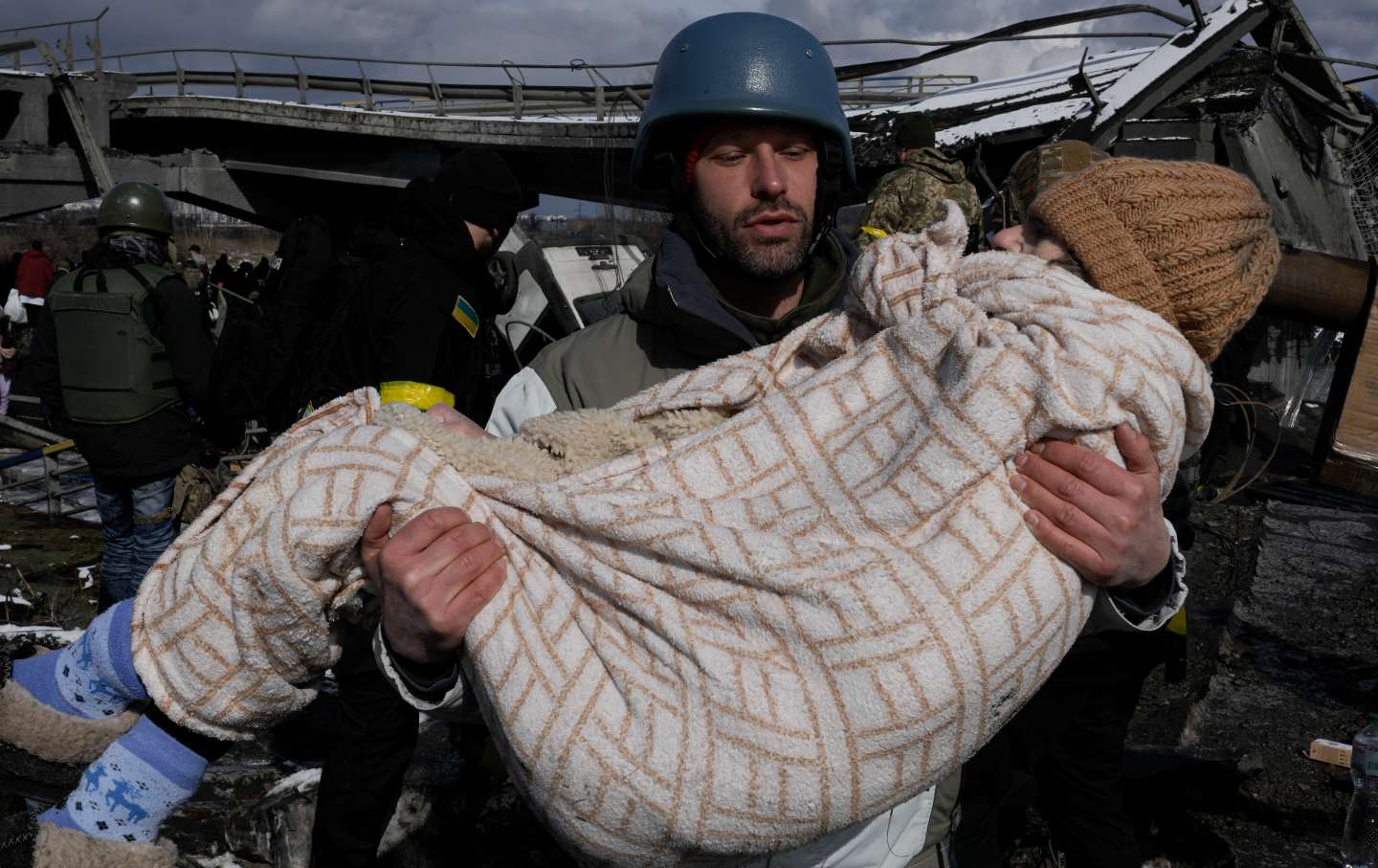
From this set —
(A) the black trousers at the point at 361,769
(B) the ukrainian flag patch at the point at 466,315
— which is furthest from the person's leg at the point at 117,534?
(A) the black trousers at the point at 361,769

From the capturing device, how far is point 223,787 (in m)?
4.05

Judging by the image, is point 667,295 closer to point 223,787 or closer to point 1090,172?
point 1090,172

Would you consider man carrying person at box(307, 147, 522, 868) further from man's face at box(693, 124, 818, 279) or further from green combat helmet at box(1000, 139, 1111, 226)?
green combat helmet at box(1000, 139, 1111, 226)

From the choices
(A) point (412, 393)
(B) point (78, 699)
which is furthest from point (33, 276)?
(B) point (78, 699)

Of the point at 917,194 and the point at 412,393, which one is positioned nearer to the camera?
the point at 412,393

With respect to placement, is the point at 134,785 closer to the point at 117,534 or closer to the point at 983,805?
the point at 983,805

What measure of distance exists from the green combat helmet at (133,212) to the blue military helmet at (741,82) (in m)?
4.58

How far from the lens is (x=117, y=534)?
6.07 meters

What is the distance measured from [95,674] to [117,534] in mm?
4634

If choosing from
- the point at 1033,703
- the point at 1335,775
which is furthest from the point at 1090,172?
the point at 1335,775

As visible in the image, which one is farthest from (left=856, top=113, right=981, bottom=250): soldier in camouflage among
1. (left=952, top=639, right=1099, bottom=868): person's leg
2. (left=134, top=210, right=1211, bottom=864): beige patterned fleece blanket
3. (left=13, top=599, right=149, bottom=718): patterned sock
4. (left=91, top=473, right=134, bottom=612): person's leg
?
(left=91, top=473, right=134, bottom=612): person's leg

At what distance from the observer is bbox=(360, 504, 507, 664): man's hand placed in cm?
169

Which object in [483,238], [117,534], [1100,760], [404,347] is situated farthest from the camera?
[117,534]

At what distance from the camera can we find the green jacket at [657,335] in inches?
93.5
